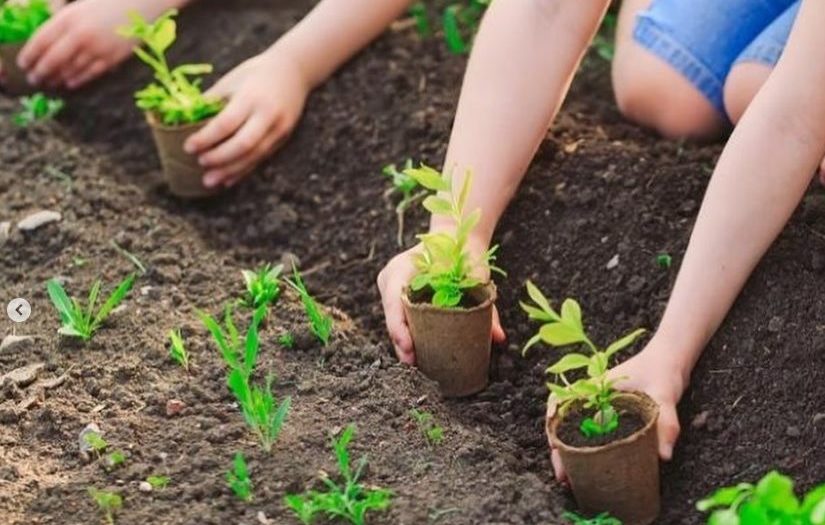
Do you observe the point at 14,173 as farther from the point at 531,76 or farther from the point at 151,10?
the point at 531,76

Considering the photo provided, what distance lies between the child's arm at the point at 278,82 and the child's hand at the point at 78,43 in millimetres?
354

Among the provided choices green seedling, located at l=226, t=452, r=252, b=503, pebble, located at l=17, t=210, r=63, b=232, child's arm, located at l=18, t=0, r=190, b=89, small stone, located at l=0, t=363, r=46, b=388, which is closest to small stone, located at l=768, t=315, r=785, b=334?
green seedling, located at l=226, t=452, r=252, b=503

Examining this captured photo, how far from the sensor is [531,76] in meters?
2.79

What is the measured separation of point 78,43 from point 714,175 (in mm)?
1597

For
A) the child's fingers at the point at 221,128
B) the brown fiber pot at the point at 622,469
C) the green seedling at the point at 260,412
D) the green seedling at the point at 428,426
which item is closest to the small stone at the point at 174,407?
the green seedling at the point at 260,412

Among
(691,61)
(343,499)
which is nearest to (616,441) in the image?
(343,499)

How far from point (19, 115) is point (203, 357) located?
3.65 feet

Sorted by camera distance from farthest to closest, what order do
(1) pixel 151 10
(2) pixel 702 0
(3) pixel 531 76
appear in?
(1) pixel 151 10 → (2) pixel 702 0 → (3) pixel 531 76

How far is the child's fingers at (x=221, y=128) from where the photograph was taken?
3.13 meters

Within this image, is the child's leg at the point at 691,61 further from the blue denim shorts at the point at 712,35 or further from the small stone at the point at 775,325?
the small stone at the point at 775,325

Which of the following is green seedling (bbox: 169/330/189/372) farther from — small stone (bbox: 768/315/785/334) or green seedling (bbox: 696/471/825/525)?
green seedling (bbox: 696/471/825/525)

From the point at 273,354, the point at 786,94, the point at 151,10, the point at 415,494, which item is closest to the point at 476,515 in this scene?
the point at 415,494

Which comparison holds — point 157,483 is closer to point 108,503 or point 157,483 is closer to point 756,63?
point 108,503

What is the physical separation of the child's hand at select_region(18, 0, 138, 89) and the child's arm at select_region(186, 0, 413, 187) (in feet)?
1.16
